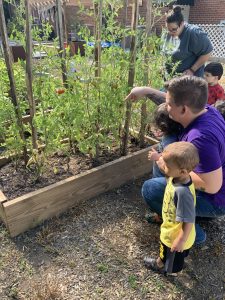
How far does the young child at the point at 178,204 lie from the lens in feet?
6.30

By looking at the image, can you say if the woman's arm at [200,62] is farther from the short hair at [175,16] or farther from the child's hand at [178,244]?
the child's hand at [178,244]

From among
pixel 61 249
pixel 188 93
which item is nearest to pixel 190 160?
pixel 188 93

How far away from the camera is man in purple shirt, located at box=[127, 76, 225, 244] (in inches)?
82.4

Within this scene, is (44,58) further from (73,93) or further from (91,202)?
(91,202)

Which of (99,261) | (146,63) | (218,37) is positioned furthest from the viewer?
(218,37)

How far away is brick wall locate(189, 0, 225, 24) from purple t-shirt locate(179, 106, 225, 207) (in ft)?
48.1

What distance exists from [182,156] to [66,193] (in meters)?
1.42

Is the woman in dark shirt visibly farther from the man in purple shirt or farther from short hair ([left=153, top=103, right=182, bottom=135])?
the man in purple shirt

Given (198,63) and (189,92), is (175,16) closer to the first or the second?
(198,63)

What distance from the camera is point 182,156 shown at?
6.20 ft

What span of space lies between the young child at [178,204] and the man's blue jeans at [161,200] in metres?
0.31

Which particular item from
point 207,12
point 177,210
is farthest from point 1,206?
point 207,12

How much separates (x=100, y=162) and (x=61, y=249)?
1.08m

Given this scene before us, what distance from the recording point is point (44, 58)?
9.25 ft
